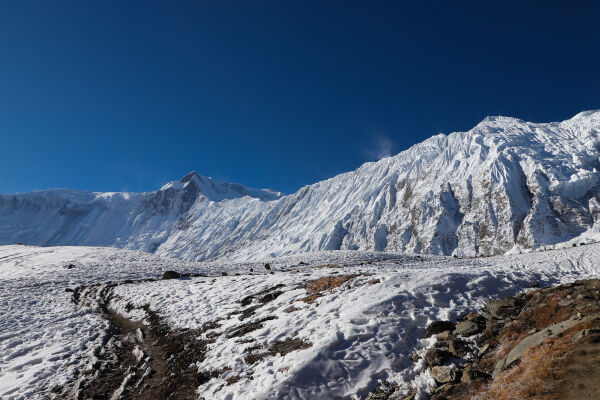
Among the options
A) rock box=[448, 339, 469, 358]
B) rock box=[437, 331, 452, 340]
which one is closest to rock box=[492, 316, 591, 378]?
rock box=[448, 339, 469, 358]

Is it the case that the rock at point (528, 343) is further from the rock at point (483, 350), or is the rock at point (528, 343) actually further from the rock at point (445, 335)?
the rock at point (445, 335)

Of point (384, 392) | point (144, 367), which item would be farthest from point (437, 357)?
point (144, 367)

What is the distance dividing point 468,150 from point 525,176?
33.2 meters

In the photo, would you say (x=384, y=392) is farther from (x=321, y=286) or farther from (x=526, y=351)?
(x=321, y=286)

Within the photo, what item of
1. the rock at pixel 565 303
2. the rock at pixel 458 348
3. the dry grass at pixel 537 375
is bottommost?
the dry grass at pixel 537 375

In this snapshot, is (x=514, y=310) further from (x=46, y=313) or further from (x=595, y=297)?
(x=46, y=313)

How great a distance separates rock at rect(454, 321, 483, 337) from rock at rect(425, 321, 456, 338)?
0.26 m

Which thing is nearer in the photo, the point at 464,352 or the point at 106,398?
the point at 464,352

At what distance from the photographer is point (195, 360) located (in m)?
11.3

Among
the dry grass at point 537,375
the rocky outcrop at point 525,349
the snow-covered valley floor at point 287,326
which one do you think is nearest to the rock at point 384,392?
the snow-covered valley floor at point 287,326

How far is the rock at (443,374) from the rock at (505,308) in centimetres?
344

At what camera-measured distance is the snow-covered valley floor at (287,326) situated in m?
8.97

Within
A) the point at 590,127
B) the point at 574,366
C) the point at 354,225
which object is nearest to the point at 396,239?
the point at 354,225

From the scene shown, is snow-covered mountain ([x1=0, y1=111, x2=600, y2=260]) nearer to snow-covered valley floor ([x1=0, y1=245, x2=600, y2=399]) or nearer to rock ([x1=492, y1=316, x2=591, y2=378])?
snow-covered valley floor ([x1=0, y1=245, x2=600, y2=399])
